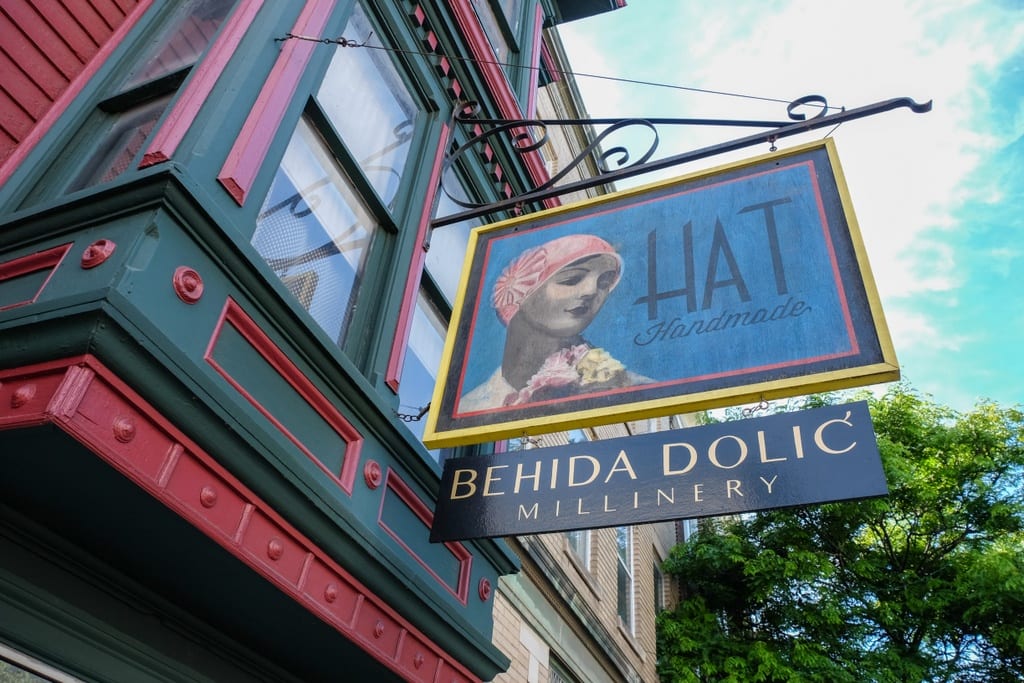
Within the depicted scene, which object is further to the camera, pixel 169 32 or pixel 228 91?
pixel 169 32

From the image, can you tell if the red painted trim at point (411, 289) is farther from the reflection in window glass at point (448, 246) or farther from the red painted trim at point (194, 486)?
the red painted trim at point (194, 486)

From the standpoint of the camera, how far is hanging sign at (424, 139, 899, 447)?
3801mm

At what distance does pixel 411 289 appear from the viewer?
513cm

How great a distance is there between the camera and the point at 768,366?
3771 millimetres

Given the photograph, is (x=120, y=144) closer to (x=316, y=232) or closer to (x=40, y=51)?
(x=40, y=51)

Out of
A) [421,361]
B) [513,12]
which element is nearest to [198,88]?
[421,361]

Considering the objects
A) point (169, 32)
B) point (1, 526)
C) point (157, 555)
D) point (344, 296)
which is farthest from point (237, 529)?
point (169, 32)

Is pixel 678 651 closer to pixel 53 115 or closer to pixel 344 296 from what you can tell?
pixel 344 296

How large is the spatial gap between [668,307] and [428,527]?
1.84m

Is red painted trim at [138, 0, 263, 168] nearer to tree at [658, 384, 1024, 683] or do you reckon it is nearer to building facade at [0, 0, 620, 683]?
building facade at [0, 0, 620, 683]

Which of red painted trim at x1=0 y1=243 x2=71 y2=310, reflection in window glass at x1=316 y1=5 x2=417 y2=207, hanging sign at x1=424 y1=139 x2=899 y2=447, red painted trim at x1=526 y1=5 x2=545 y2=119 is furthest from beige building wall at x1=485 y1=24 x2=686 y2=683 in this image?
red painted trim at x1=0 y1=243 x2=71 y2=310

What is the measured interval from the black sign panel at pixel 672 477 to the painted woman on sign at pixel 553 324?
0.31 m

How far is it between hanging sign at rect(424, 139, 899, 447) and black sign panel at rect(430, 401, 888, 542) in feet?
0.61

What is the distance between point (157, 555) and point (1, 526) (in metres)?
0.54
